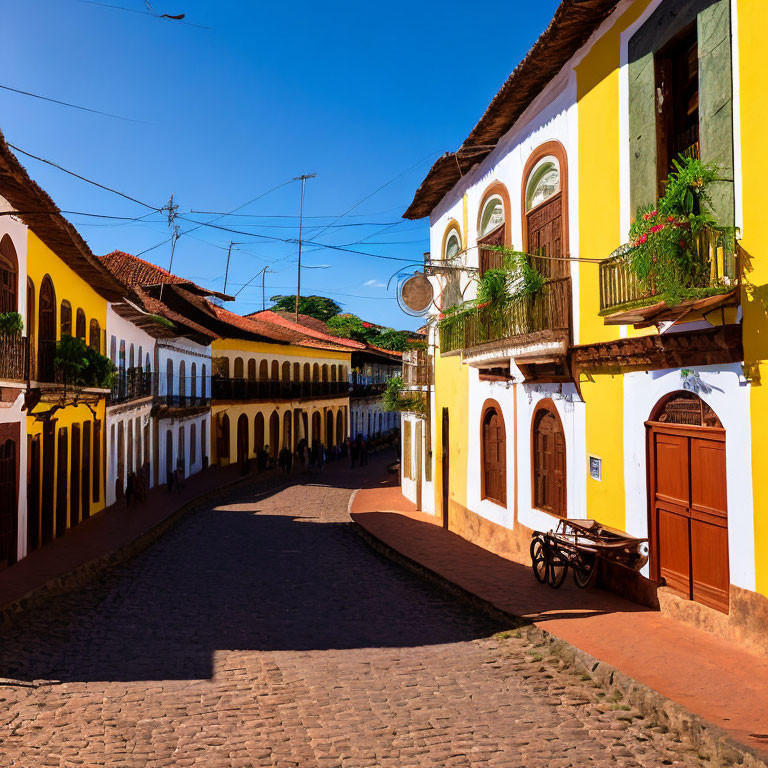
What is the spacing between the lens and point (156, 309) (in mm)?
25828

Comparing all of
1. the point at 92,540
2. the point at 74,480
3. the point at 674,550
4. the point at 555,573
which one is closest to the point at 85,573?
the point at 92,540

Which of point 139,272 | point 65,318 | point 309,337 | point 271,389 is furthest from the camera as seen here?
point 309,337

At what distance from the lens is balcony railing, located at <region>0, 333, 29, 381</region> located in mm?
10945

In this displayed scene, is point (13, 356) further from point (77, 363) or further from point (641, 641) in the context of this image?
point (641, 641)

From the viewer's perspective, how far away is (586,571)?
1027 centimetres

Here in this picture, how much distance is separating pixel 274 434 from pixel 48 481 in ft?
87.7

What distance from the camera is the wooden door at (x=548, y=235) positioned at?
11.8m

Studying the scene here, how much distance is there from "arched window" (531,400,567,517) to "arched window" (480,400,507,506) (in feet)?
4.70

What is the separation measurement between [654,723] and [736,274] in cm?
408

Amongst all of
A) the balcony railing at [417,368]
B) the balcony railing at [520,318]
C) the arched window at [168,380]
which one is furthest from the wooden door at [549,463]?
the arched window at [168,380]

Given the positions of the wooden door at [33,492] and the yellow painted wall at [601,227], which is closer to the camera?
the yellow painted wall at [601,227]

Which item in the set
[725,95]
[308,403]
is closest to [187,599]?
[725,95]

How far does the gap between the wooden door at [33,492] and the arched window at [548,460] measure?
8647mm

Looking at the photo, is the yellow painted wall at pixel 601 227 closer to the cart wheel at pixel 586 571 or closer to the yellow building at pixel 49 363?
the cart wheel at pixel 586 571
